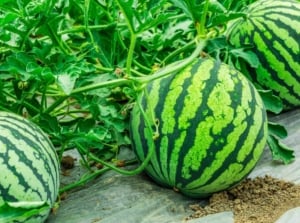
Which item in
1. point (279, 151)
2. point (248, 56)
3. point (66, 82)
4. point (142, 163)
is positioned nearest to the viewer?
point (66, 82)

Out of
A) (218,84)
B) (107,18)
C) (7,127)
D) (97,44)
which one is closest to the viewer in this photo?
(7,127)

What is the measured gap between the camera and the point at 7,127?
87.0 inches

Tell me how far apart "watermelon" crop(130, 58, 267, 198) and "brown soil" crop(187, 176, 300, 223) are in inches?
2.1

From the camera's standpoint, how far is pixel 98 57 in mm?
2492

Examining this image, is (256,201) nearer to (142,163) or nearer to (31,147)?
(142,163)

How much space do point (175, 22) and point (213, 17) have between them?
0.43m

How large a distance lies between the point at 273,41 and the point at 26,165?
1.17 metres

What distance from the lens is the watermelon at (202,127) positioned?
2.33m

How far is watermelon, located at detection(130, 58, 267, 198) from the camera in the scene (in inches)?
91.7

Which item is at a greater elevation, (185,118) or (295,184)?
(185,118)

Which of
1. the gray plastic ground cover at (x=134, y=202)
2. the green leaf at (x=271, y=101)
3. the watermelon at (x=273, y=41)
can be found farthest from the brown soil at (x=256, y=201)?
the watermelon at (x=273, y=41)

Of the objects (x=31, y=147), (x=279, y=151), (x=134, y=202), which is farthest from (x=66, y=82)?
(x=279, y=151)

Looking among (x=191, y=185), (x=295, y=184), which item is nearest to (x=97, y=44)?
(x=191, y=185)

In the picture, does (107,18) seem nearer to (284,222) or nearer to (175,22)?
(175,22)
